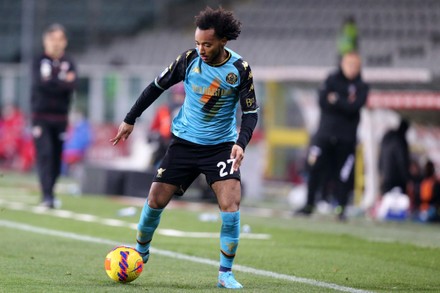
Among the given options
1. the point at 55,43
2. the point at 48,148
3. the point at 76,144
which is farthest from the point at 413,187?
the point at 76,144

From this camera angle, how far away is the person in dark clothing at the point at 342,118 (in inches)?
628

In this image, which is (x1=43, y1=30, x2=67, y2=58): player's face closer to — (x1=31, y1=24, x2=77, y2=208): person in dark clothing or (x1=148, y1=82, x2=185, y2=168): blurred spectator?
(x1=31, y1=24, x2=77, y2=208): person in dark clothing

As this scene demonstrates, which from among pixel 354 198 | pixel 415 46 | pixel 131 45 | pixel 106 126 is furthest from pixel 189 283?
pixel 131 45

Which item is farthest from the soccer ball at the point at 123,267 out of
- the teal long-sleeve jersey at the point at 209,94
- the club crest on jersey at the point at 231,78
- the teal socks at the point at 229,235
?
the club crest on jersey at the point at 231,78

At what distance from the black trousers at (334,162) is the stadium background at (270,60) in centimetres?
154

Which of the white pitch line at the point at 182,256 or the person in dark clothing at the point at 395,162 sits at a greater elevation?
the person in dark clothing at the point at 395,162

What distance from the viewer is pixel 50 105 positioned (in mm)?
16047

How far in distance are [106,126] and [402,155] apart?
17.1m

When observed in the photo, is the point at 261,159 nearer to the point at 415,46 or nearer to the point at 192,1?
the point at 415,46

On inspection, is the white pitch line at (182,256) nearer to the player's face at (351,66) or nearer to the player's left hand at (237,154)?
the player's left hand at (237,154)

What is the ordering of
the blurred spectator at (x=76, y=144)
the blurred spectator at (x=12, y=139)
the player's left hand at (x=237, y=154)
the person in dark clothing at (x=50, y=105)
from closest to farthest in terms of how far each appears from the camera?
the player's left hand at (x=237, y=154), the person in dark clothing at (x=50, y=105), the blurred spectator at (x=76, y=144), the blurred spectator at (x=12, y=139)

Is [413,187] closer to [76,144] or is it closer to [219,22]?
[219,22]

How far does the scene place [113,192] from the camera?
20.4 metres

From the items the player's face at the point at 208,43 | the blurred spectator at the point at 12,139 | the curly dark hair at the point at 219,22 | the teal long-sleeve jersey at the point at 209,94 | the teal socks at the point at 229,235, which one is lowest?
the blurred spectator at the point at 12,139
